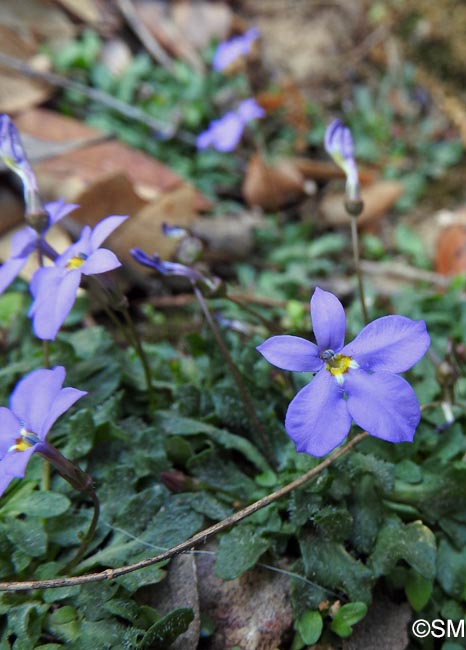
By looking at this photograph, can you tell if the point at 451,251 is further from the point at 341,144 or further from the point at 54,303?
the point at 54,303

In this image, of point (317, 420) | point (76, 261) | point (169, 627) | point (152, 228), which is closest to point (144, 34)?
point (152, 228)

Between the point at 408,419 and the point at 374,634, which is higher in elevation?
the point at 408,419

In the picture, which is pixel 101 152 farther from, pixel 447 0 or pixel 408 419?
pixel 408 419

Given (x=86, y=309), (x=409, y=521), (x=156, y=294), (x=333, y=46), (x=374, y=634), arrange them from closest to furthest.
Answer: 1. (x=374, y=634)
2. (x=409, y=521)
3. (x=86, y=309)
4. (x=156, y=294)
5. (x=333, y=46)

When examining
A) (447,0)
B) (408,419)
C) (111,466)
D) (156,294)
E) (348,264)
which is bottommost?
(348,264)

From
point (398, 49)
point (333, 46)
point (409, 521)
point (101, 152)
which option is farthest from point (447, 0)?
point (409, 521)

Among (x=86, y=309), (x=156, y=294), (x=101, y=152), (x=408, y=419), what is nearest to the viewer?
(x=408, y=419)

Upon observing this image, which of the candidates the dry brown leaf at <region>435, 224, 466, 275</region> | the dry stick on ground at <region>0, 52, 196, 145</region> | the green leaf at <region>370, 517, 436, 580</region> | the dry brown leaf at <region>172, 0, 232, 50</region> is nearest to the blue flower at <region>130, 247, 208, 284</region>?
the green leaf at <region>370, 517, 436, 580</region>

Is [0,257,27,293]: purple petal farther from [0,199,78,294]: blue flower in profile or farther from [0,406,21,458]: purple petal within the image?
[0,406,21,458]: purple petal
